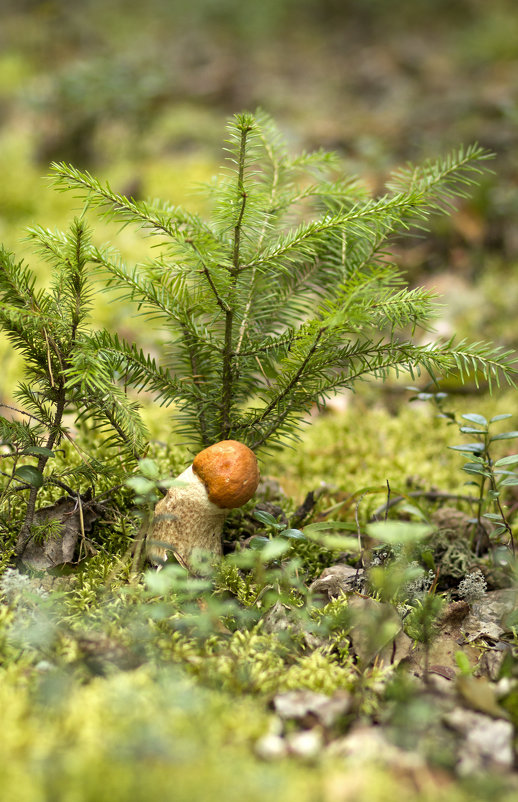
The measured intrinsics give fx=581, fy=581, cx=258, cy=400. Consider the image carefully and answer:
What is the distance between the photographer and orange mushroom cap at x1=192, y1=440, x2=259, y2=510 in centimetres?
160

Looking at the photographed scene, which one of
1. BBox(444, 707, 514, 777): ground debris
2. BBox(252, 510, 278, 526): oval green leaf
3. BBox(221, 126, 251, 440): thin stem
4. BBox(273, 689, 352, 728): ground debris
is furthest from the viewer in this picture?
BBox(252, 510, 278, 526): oval green leaf

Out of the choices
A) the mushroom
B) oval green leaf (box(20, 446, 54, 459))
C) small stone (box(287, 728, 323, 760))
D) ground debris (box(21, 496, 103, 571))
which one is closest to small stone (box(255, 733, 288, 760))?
small stone (box(287, 728, 323, 760))

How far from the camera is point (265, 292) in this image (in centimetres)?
195

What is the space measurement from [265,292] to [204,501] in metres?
0.73

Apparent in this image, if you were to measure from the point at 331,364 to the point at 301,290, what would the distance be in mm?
386

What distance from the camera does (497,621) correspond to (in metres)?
1.76

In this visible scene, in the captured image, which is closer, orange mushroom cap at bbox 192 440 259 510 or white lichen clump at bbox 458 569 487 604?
orange mushroom cap at bbox 192 440 259 510

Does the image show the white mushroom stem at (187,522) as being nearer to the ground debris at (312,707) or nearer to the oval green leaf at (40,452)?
the oval green leaf at (40,452)

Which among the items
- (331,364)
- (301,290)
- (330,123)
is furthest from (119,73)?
(331,364)

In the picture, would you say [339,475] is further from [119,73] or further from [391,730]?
[119,73]

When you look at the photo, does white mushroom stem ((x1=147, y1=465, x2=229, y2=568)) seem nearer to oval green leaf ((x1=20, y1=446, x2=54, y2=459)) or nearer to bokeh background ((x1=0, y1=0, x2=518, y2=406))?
oval green leaf ((x1=20, y1=446, x2=54, y2=459))

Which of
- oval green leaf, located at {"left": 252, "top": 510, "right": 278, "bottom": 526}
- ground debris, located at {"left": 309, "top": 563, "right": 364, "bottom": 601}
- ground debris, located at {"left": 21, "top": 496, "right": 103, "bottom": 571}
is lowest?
ground debris, located at {"left": 309, "top": 563, "right": 364, "bottom": 601}

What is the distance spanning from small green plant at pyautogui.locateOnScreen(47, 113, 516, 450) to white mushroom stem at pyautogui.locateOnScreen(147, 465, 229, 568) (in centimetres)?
25

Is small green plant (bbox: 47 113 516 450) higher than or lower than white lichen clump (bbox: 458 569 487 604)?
higher
